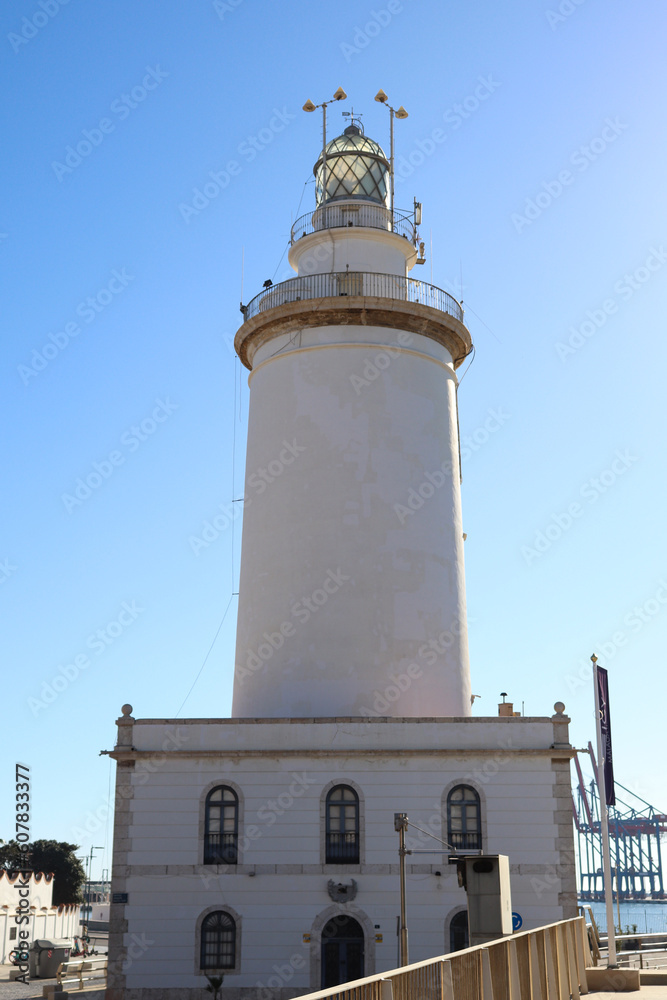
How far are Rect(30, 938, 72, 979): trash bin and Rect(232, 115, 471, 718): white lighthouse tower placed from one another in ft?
51.2

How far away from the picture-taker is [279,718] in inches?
1055

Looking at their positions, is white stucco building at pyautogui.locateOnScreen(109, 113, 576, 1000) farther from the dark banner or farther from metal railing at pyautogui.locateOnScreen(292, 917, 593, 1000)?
metal railing at pyautogui.locateOnScreen(292, 917, 593, 1000)

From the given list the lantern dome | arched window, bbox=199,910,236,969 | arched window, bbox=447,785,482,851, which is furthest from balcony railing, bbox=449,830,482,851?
the lantern dome

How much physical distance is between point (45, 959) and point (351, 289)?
25.5m

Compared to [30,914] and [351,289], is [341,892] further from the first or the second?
[30,914]

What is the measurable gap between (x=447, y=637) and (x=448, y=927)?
24.2ft

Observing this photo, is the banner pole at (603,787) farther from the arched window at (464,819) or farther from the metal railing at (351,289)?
the metal railing at (351,289)

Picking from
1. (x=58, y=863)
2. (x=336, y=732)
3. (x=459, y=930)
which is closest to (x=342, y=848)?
(x=336, y=732)

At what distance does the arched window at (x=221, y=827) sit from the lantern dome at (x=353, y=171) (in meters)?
18.1

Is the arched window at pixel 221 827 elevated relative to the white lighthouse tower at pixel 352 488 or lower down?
lower down

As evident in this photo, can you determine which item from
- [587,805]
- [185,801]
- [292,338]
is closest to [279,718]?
[185,801]

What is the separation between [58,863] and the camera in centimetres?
7562

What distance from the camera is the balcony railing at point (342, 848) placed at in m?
25.2

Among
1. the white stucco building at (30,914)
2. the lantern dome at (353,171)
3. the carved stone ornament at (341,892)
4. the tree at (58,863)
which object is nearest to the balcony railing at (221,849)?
the carved stone ornament at (341,892)
